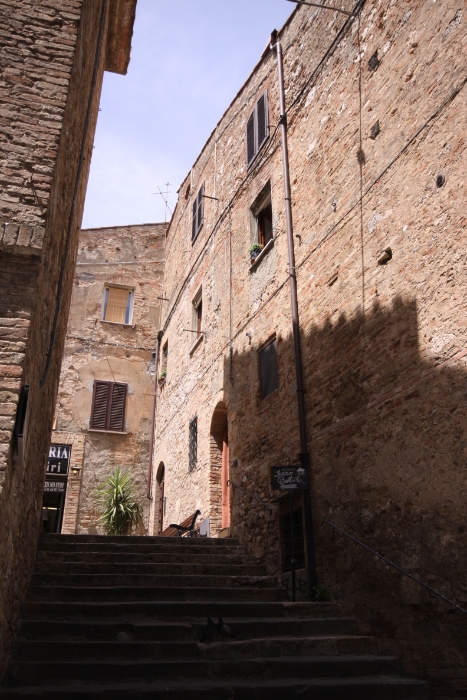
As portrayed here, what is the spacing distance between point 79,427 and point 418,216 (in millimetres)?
10823

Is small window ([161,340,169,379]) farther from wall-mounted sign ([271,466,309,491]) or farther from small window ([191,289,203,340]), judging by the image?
wall-mounted sign ([271,466,309,491])

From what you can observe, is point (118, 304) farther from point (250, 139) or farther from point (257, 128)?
point (257, 128)

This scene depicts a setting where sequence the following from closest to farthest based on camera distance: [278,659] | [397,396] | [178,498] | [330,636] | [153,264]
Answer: [278,659] → [330,636] → [397,396] → [178,498] → [153,264]

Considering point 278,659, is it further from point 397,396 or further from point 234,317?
point 234,317

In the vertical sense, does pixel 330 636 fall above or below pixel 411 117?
below

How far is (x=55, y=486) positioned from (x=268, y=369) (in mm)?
7671

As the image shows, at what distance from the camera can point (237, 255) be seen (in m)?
11.0

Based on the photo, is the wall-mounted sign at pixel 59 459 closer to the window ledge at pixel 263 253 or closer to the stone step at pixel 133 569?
the window ledge at pixel 263 253

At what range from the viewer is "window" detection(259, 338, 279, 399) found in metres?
8.78

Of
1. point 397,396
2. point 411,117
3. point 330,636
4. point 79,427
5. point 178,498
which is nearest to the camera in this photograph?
point 330,636

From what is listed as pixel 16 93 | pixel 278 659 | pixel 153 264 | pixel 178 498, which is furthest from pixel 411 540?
pixel 153 264

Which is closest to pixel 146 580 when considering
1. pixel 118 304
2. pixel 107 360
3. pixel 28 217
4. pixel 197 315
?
pixel 28 217

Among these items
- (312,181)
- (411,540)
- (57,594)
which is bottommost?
(57,594)

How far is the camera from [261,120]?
10.8 meters
